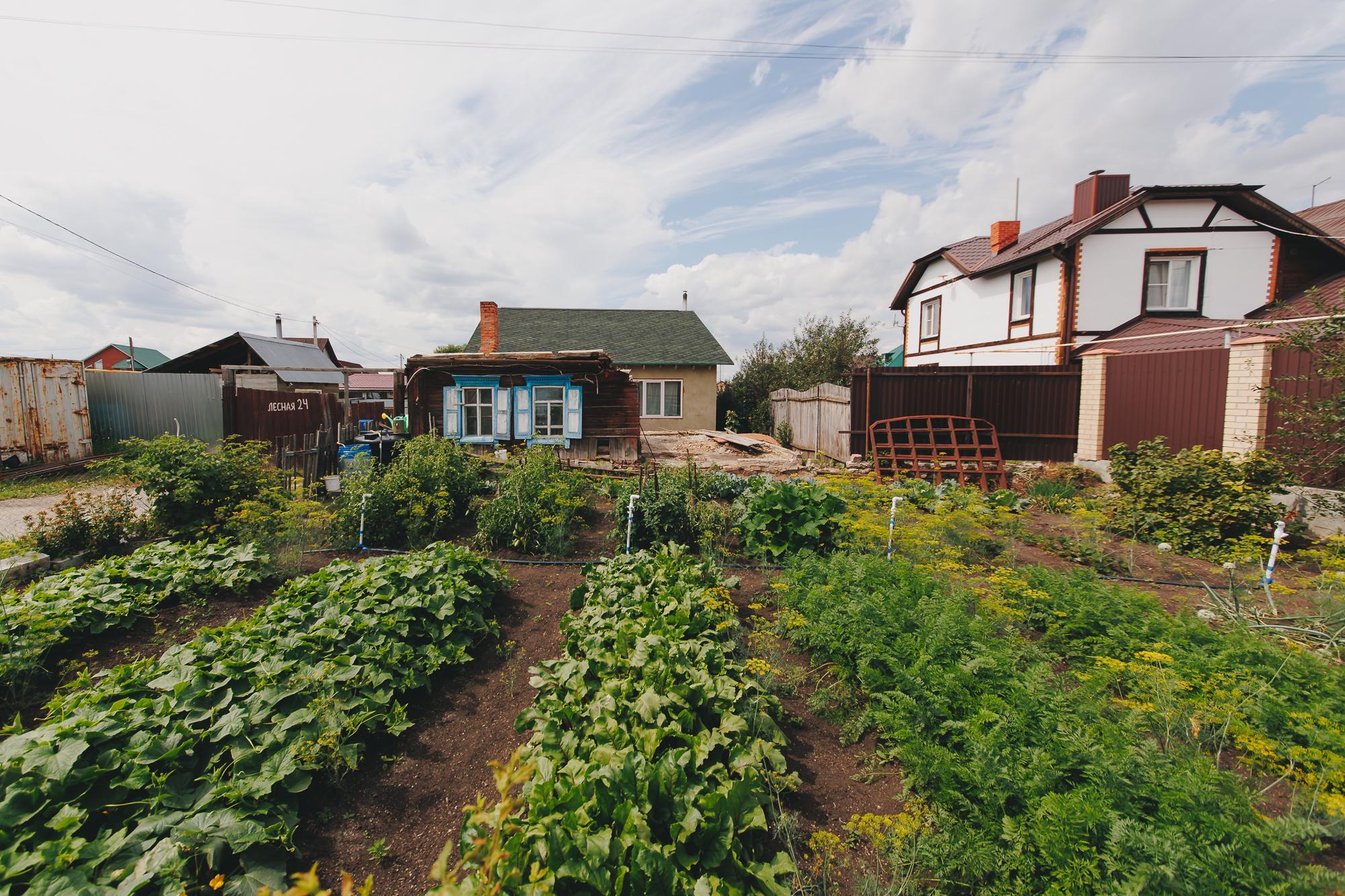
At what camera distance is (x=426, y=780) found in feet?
9.80

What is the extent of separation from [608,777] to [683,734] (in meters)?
0.46

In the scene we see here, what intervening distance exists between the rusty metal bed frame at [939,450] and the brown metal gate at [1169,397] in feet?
7.35

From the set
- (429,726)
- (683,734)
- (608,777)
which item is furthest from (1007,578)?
(429,726)

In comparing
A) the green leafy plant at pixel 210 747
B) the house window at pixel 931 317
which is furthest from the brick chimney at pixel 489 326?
the house window at pixel 931 317

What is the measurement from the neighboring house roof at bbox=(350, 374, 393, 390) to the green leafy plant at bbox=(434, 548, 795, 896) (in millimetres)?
32894

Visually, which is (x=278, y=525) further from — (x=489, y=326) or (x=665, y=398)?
(x=665, y=398)

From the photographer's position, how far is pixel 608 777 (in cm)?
227

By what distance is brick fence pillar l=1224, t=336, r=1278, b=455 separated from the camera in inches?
330

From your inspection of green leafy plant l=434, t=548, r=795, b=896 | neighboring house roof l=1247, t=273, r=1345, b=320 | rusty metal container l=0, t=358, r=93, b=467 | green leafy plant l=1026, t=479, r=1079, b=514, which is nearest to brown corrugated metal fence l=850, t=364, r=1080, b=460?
green leafy plant l=1026, t=479, r=1079, b=514

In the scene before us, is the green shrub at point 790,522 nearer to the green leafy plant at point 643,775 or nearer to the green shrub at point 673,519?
the green shrub at point 673,519

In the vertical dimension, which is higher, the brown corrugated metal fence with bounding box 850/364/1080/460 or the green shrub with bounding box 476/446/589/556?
the brown corrugated metal fence with bounding box 850/364/1080/460

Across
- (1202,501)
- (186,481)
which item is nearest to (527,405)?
(186,481)

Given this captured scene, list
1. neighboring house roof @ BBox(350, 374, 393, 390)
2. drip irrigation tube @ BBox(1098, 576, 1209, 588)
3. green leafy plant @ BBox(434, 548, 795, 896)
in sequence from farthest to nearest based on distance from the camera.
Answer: neighboring house roof @ BBox(350, 374, 393, 390)
drip irrigation tube @ BBox(1098, 576, 1209, 588)
green leafy plant @ BBox(434, 548, 795, 896)

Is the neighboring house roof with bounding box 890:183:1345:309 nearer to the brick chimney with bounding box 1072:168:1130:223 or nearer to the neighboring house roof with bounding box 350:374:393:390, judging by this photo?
the brick chimney with bounding box 1072:168:1130:223
